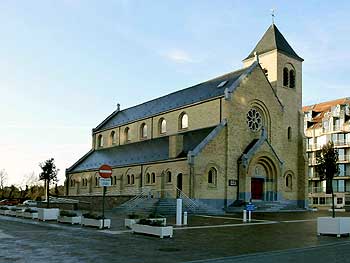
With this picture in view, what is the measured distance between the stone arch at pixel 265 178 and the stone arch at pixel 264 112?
11.5 ft

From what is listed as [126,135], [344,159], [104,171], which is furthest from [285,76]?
[104,171]

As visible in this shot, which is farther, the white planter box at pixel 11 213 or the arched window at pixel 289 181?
the arched window at pixel 289 181

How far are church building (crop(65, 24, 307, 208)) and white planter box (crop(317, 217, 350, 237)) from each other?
790 inches

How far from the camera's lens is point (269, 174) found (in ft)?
152

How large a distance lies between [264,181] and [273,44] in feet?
53.1

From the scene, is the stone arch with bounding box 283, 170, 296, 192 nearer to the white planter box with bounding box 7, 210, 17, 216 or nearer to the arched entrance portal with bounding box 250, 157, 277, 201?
the arched entrance portal with bounding box 250, 157, 277, 201

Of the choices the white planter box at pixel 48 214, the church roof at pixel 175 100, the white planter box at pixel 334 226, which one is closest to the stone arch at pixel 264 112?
the church roof at pixel 175 100

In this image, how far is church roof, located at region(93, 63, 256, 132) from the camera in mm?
46697

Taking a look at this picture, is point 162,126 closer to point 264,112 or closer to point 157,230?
point 264,112

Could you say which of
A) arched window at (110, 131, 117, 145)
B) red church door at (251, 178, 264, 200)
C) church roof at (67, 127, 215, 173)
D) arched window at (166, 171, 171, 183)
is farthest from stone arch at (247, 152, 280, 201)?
arched window at (110, 131, 117, 145)

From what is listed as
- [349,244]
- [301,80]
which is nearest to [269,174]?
[301,80]

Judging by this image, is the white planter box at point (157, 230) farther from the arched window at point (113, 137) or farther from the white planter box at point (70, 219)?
the arched window at point (113, 137)

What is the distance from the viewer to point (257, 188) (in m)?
45.9

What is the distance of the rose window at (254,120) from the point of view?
46.2 metres
